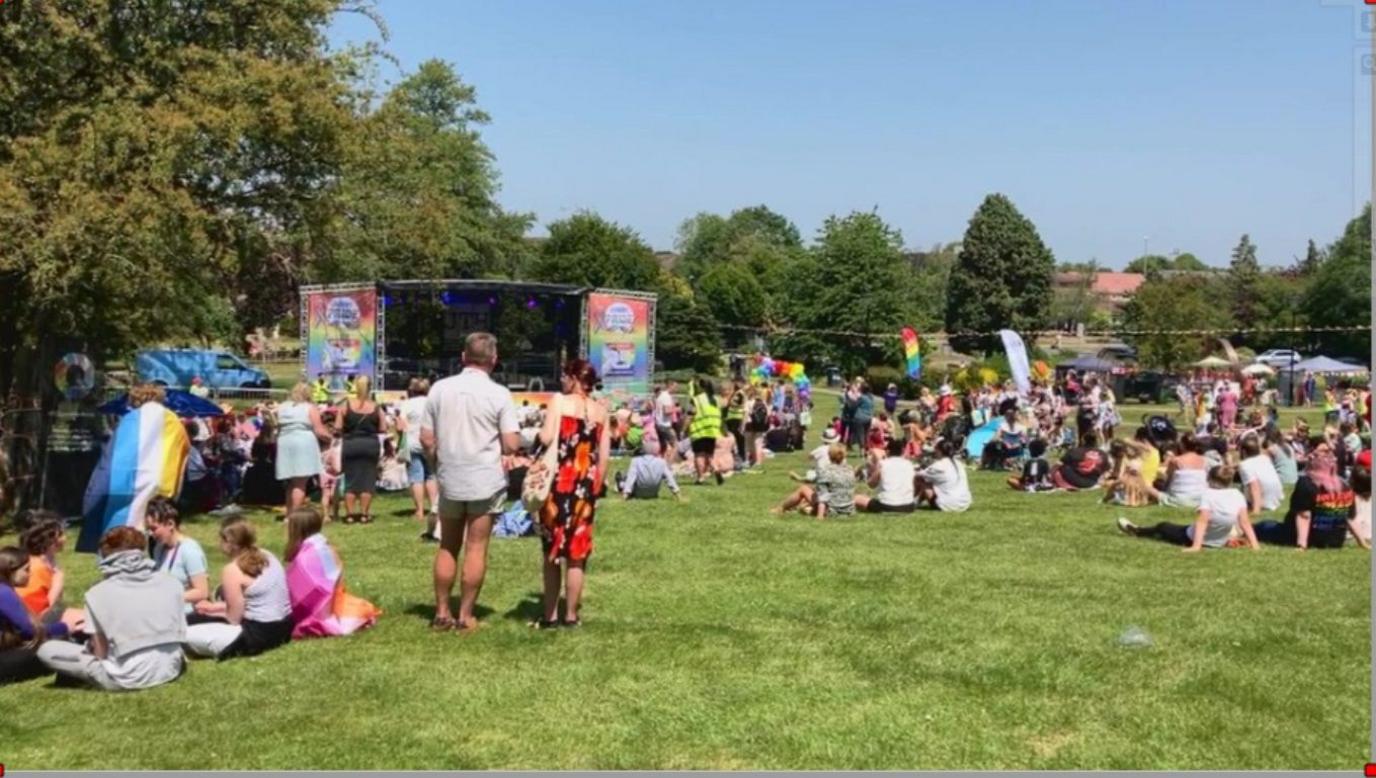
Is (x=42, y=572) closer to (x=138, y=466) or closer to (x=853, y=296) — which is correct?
(x=138, y=466)

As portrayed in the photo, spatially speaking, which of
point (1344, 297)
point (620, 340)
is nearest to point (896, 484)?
point (620, 340)

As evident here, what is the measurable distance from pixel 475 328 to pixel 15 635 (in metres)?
29.7

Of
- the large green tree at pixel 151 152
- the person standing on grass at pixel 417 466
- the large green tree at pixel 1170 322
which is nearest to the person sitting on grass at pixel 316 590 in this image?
the person standing on grass at pixel 417 466

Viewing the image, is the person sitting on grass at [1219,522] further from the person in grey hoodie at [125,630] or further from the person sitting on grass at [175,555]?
the person in grey hoodie at [125,630]

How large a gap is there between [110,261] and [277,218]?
2.63 m

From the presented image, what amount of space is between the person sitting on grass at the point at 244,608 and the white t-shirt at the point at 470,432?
105 centimetres

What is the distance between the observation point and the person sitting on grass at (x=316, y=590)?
7.03 metres

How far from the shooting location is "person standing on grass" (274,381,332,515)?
1129cm

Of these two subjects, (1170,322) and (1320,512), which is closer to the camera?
(1320,512)

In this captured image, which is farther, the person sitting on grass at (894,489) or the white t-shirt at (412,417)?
the person sitting on grass at (894,489)

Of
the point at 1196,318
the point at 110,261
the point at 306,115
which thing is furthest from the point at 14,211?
the point at 1196,318

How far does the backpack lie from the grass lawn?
983 cm

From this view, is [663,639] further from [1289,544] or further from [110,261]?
[110,261]

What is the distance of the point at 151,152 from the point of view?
1231 centimetres
